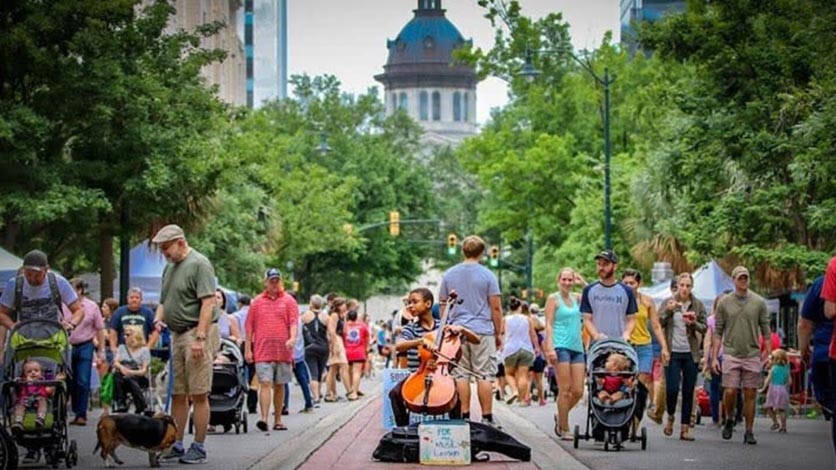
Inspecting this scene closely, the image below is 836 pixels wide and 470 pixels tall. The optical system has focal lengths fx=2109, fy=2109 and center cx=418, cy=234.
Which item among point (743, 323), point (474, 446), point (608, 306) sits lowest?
point (474, 446)

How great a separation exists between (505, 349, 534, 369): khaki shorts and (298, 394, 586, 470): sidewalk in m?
7.19

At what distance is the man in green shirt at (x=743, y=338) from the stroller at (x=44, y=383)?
737 centimetres

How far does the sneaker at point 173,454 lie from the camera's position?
17508 mm

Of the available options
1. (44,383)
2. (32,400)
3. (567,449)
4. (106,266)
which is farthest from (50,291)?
(106,266)

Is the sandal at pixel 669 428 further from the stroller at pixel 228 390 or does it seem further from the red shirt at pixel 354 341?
the red shirt at pixel 354 341

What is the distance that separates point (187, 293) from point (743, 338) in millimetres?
6846

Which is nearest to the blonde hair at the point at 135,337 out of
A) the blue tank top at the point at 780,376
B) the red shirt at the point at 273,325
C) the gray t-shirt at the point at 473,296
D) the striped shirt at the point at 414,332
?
the red shirt at the point at 273,325

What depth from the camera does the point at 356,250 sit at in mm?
105875

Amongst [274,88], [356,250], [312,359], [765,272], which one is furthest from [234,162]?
[274,88]

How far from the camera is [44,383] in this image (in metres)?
16.8

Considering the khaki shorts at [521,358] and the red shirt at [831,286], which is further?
the khaki shorts at [521,358]

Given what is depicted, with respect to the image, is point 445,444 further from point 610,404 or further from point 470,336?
point 610,404

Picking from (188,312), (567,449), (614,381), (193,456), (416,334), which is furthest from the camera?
(416,334)

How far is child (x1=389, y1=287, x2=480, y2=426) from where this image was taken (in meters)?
17.4
